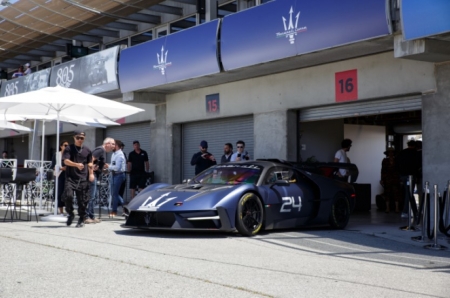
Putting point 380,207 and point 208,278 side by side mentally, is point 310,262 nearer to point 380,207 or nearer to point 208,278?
point 208,278

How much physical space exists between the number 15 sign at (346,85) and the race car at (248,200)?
230cm

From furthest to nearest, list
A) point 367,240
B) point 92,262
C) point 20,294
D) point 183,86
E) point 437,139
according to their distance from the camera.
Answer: point 183,86 → point 437,139 → point 367,240 → point 92,262 → point 20,294

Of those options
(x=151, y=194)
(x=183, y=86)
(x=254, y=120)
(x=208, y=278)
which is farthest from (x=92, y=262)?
(x=183, y=86)

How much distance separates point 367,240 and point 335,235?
709 millimetres

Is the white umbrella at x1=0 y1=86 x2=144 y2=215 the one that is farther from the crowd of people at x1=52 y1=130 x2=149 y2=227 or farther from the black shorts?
the black shorts

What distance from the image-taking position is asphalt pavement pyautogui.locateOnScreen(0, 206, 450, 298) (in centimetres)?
597

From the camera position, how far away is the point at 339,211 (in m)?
12.4

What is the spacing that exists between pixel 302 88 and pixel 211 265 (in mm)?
9048

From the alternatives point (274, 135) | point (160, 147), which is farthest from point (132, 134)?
point (274, 135)

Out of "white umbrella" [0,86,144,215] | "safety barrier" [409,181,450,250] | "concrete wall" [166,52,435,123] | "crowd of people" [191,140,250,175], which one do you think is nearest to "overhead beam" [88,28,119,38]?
"concrete wall" [166,52,435,123]

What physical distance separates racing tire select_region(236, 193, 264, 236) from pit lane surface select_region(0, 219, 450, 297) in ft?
0.62

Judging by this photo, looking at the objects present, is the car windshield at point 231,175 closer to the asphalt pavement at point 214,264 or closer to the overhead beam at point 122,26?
the asphalt pavement at point 214,264

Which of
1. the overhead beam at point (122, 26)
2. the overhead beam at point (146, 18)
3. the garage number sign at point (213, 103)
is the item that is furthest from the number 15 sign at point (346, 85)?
the overhead beam at point (122, 26)

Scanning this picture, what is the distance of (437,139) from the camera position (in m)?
12.8
